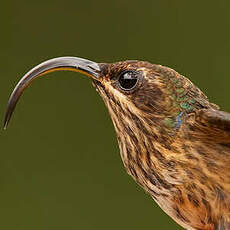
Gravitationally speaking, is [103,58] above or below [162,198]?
above

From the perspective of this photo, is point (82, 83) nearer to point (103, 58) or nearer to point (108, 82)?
point (103, 58)

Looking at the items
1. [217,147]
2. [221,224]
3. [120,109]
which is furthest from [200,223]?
[120,109]

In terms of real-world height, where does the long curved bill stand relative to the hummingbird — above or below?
above

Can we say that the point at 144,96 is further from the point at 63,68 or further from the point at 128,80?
the point at 63,68

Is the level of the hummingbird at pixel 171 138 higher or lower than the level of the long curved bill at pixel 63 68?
lower

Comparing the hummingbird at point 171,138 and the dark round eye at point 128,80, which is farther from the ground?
the dark round eye at point 128,80

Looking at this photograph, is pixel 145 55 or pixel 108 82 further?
pixel 145 55
